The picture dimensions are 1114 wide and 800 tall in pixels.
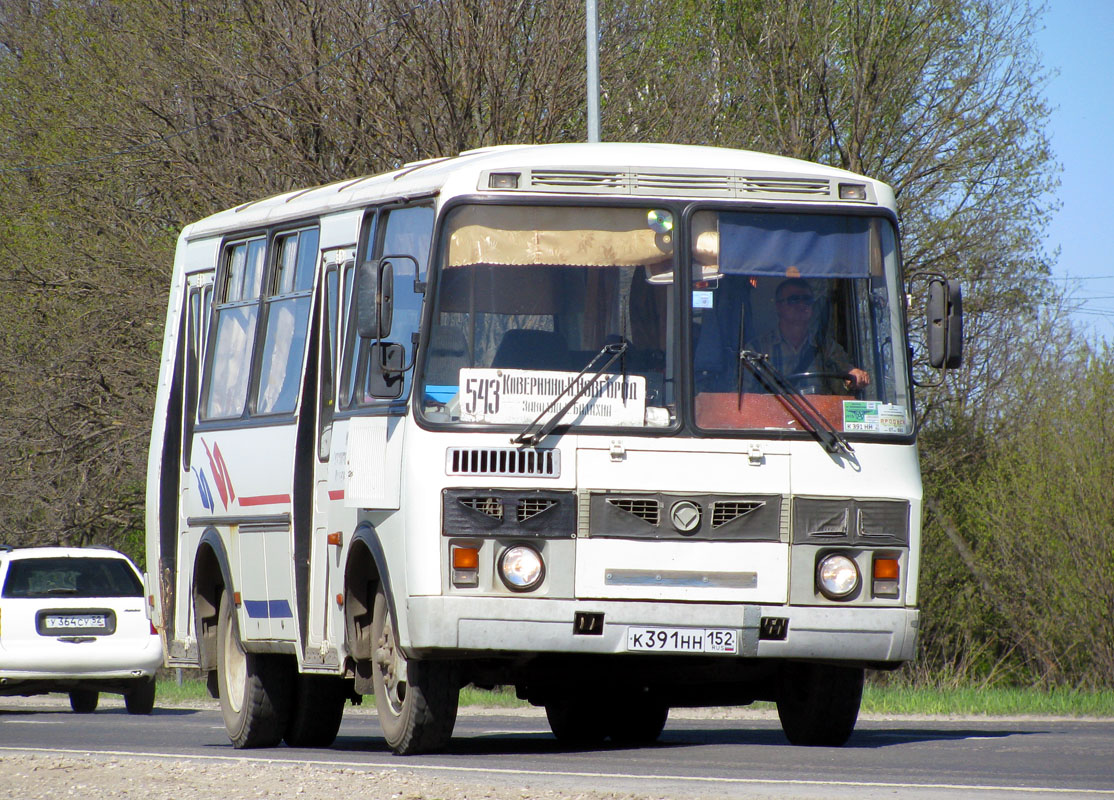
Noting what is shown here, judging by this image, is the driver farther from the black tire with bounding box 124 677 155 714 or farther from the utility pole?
the black tire with bounding box 124 677 155 714

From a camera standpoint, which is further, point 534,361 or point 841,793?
point 534,361

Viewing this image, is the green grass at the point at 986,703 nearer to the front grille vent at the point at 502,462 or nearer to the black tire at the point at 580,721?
the black tire at the point at 580,721

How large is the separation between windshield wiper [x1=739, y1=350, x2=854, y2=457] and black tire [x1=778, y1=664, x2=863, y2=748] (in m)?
1.37

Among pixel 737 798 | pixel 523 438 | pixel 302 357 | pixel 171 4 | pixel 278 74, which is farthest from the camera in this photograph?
pixel 171 4

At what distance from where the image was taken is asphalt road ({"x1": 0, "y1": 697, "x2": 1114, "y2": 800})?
26.6ft

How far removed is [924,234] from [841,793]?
2233 cm

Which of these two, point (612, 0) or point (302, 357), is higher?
point (612, 0)

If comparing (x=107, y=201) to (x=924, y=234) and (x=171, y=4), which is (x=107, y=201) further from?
(x=924, y=234)

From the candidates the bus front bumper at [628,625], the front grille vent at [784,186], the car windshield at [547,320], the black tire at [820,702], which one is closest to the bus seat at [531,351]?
the car windshield at [547,320]

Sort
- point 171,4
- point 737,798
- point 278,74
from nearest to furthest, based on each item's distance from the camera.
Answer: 1. point 737,798
2. point 278,74
3. point 171,4

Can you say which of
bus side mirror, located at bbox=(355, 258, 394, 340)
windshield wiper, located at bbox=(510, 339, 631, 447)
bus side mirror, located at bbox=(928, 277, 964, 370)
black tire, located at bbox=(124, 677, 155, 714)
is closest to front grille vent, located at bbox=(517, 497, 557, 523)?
windshield wiper, located at bbox=(510, 339, 631, 447)

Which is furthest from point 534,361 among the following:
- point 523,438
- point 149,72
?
point 149,72

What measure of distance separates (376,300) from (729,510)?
1.98 metres

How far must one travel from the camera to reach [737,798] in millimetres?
7508
